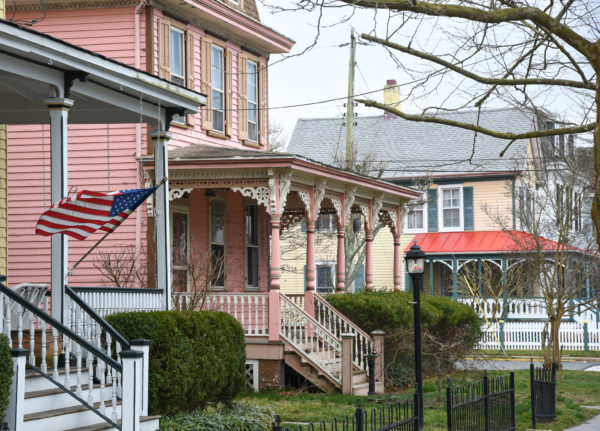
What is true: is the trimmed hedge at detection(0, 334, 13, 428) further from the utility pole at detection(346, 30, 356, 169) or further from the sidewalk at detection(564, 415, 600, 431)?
the utility pole at detection(346, 30, 356, 169)

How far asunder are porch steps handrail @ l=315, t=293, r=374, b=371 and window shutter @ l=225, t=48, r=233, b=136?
5.20m

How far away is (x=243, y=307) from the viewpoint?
1919 cm

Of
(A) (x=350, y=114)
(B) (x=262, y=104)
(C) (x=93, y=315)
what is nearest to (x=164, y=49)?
(B) (x=262, y=104)

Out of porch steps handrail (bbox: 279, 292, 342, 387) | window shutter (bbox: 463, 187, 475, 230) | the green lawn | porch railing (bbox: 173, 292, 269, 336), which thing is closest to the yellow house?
window shutter (bbox: 463, 187, 475, 230)

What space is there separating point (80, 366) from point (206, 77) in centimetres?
1319

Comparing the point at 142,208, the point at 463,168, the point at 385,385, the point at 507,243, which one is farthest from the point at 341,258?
the point at 463,168

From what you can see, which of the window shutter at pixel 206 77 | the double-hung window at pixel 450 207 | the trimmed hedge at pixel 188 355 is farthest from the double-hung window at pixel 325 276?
the trimmed hedge at pixel 188 355

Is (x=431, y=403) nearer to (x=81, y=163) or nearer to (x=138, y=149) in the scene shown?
(x=138, y=149)

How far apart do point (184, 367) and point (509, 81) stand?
5.47m

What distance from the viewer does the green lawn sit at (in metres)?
15.8

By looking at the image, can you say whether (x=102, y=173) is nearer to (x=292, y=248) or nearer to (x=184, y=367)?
(x=184, y=367)

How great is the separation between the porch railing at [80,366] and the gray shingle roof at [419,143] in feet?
93.7

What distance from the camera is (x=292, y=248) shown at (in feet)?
139

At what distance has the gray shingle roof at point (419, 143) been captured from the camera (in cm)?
4059
